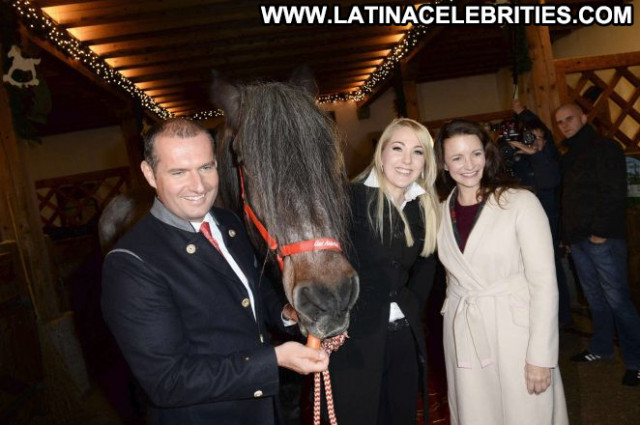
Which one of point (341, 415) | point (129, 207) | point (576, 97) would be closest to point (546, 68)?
point (576, 97)

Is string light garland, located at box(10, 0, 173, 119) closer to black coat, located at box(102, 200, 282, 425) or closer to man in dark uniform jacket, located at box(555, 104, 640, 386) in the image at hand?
black coat, located at box(102, 200, 282, 425)

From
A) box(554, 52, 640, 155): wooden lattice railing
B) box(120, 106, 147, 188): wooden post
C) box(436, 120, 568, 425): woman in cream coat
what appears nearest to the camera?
box(436, 120, 568, 425): woman in cream coat

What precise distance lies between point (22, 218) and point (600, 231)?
20.7ft

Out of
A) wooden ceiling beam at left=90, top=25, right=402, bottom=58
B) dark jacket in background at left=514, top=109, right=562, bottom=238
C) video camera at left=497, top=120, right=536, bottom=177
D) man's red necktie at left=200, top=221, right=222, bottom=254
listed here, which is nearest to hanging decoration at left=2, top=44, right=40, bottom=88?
wooden ceiling beam at left=90, top=25, right=402, bottom=58

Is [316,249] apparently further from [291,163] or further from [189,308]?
[189,308]

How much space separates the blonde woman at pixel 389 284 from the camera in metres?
2.12

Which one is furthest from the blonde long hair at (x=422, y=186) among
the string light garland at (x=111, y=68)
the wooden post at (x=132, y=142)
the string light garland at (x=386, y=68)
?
the wooden post at (x=132, y=142)

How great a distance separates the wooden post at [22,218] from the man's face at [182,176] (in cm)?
389

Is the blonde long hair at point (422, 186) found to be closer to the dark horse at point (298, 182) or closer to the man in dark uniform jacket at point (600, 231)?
the dark horse at point (298, 182)

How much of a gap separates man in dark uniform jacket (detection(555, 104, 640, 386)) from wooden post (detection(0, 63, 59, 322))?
6123mm

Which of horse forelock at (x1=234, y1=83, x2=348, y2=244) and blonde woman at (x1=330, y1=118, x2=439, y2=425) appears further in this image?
blonde woman at (x1=330, y1=118, x2=439, y2=425)

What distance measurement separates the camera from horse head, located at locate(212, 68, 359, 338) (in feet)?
4.85

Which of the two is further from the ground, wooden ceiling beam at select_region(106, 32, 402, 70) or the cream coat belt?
wooden ceiling beam at select_region(106, 32, 402, 70)

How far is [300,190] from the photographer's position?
169cm
